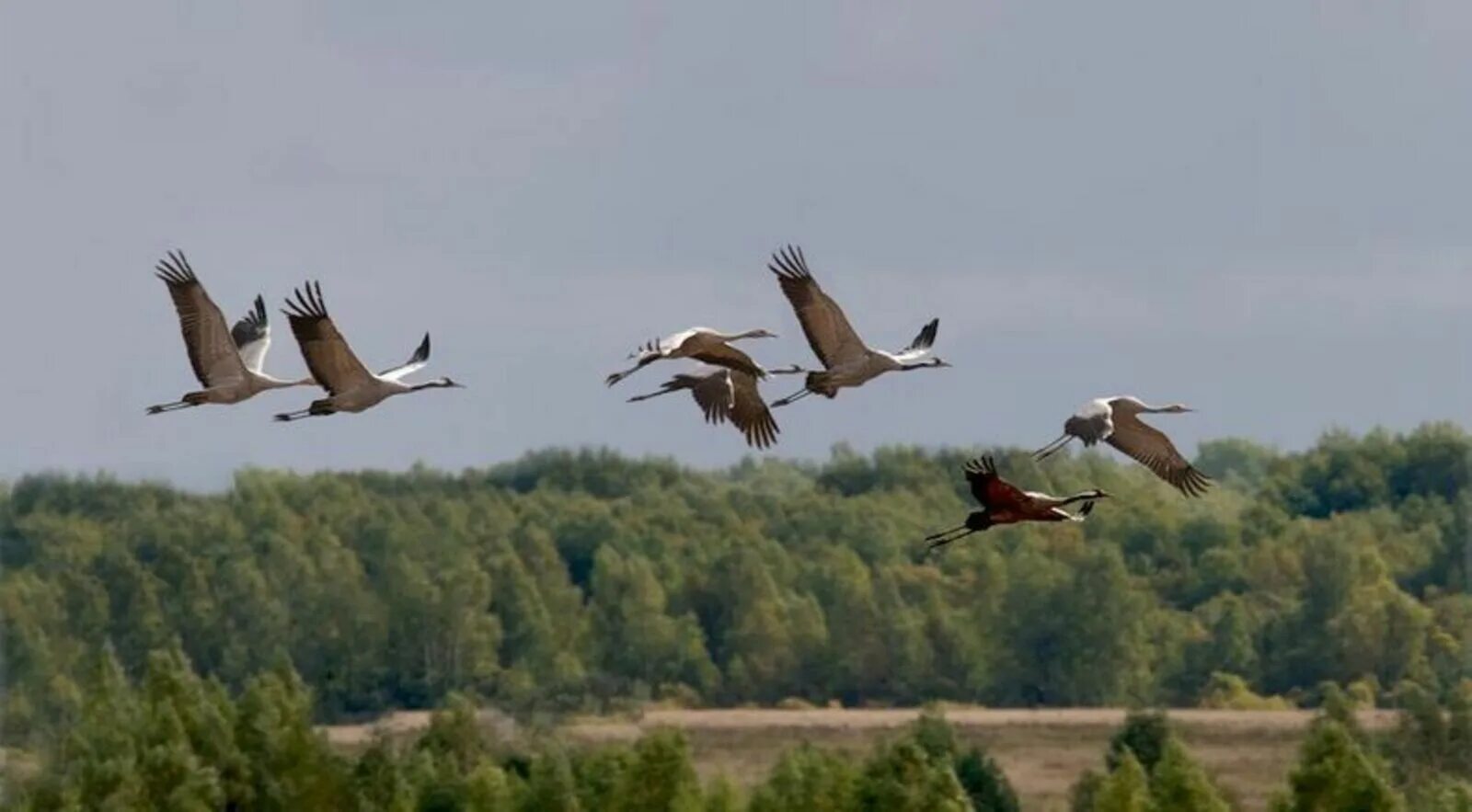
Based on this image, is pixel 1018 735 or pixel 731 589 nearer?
pixel 1018 735

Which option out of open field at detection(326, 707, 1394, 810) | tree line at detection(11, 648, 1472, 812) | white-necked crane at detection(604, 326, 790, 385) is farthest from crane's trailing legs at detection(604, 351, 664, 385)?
open field at detection(326, 707, 1394, 810)

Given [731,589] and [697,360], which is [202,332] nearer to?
[697,360]

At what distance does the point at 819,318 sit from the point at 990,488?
229 inches

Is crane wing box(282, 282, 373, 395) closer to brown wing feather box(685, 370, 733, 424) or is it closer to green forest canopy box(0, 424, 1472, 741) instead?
brown wing feather box(685, 370, 733, 424)

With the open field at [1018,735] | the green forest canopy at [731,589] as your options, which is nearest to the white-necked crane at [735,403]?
the open field at [1018,735]

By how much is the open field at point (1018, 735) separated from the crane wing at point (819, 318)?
2190 inches

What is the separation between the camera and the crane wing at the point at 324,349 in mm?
35625

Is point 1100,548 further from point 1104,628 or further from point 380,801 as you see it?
point 380,801

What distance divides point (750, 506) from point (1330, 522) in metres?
18.4

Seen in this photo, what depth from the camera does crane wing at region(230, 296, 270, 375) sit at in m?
40.6

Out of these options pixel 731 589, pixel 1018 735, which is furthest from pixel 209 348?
pixel 731 589

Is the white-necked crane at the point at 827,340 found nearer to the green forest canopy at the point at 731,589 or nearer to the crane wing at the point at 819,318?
the crane wing at the point at 819,318

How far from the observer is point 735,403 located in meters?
41.7

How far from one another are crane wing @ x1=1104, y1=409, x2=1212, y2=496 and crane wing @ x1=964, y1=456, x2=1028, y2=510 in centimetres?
637
